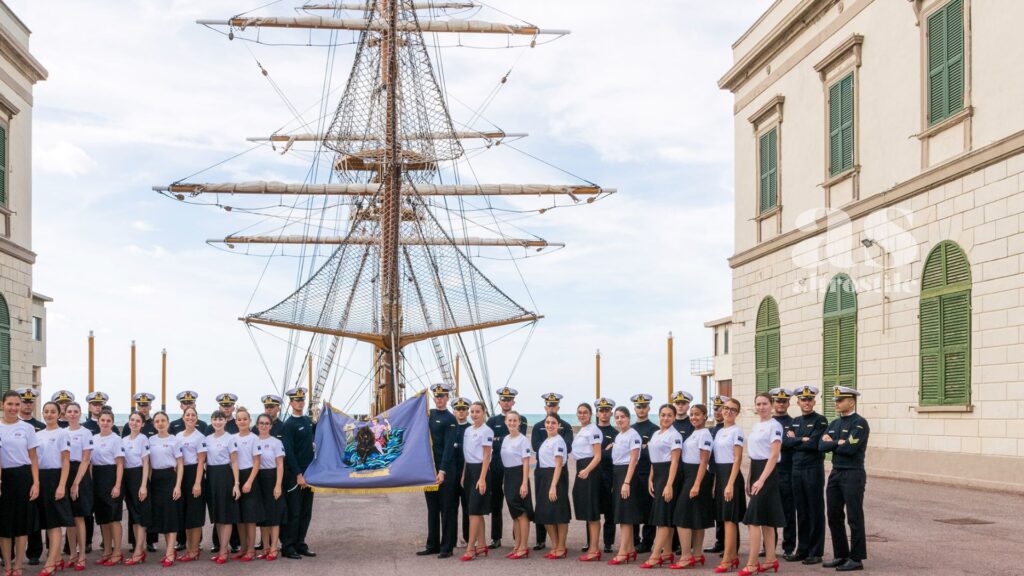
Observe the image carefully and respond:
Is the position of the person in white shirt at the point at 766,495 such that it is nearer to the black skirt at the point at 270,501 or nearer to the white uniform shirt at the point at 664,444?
the white uniform shirt at the point at 664,444

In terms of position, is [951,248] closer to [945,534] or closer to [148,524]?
[945,534]

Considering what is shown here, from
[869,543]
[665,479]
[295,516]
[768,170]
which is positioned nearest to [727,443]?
[665,479]

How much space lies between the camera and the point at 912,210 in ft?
71.6

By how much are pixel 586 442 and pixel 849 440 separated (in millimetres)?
2752

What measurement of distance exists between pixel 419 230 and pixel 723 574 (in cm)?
2432

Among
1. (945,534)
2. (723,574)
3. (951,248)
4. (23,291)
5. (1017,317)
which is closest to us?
(723,574)

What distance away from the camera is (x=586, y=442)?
41.4 ft

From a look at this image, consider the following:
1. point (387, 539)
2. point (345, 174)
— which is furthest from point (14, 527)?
point (345, 174)

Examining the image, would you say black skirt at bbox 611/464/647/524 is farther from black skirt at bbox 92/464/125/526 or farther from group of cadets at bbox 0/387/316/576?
black skirt at bbox 92/464/125/526

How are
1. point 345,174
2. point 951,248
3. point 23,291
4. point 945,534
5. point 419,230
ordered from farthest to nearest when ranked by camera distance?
point 345,174, point 419,230, point 23,291, point 951,248, point 945,534

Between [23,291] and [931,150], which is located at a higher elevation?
[931,150]

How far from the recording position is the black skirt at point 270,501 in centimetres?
1259

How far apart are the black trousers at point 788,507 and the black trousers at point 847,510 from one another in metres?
0.78

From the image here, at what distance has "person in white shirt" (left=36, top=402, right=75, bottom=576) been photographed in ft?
38.4
